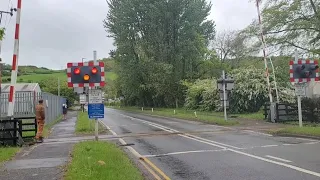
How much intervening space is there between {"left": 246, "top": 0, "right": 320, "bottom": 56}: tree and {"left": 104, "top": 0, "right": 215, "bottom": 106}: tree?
929 inches

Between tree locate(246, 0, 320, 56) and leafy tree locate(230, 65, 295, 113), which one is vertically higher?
tree locate(246, 0, 320, 56)

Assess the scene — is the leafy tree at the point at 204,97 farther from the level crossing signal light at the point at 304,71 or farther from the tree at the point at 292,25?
the level crossing signal light at the point at 304,71

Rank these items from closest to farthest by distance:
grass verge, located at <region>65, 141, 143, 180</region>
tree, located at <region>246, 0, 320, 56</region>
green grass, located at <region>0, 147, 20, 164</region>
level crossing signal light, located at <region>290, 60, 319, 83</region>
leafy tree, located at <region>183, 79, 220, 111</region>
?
grass verge, located at <region>65, 141, 143, 180</region> < green grass, located at <region>0, 147, 20, 164</region> < level crossing signal light, located at <region>290, 60, 319, 83</region> < tree, located at <region>246, 0, 320, 56</region> < leafy tree, located at <region>183, 79, 220, 111</region>

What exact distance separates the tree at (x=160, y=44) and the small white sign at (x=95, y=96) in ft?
122

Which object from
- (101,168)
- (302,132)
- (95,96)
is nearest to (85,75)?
(95,96)

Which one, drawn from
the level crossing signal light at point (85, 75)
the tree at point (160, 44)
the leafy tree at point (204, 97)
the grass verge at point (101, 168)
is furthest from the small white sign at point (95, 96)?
the tree at point (160, 44)

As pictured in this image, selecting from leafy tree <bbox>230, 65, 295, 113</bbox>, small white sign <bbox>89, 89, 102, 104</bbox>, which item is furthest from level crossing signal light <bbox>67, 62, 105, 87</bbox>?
leafy tree <bbox>230, 65, 295, 113</bbox>

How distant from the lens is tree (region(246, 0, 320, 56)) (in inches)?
1141

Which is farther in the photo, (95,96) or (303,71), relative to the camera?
(303,71)

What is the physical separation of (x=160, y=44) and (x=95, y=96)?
132ft

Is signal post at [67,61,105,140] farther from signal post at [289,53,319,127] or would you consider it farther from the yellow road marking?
signal post at [289,53,319,127]

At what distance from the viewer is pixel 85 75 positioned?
605 inches

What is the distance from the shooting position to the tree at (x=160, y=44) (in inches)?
2180

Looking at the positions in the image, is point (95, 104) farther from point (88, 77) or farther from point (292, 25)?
point (292, 25)
